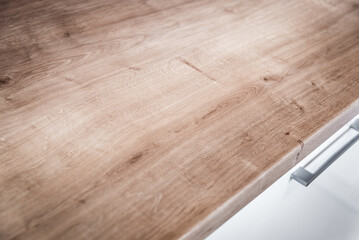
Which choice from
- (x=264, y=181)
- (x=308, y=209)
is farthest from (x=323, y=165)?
(x=264, y=181)

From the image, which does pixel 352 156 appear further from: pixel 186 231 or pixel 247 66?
pixel 186 231

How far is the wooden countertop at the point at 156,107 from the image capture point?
440mm

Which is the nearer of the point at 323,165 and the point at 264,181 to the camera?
the point at 264,181

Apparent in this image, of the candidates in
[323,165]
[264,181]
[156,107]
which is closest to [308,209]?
[323,165]

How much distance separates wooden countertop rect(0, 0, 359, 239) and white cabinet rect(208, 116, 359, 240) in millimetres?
78

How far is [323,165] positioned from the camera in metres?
0.67

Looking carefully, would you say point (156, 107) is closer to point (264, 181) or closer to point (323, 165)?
point (264, 181)

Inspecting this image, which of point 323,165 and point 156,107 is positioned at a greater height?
point 156,107

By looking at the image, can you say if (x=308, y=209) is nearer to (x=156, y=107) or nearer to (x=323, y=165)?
(x=323, y=165)

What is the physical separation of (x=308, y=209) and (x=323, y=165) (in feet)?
0.27

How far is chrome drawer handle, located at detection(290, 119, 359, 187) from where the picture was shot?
2.01ft

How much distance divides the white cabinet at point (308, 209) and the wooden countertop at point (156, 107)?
0.26ft

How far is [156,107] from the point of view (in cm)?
57

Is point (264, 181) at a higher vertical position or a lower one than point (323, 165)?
higher
